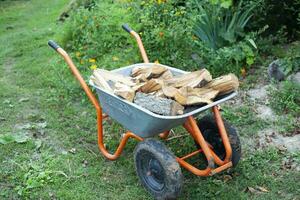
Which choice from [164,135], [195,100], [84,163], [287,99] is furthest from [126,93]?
[287,99]

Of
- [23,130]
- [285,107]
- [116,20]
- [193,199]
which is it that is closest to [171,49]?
[116,20]

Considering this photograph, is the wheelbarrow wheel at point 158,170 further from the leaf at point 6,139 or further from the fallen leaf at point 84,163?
the leaf at point 6,139

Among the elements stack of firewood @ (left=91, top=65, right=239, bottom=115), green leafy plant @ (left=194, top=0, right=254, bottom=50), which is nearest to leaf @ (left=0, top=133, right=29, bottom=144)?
stack of firewood @ (left=91, top=65, right=239, bottom=115)

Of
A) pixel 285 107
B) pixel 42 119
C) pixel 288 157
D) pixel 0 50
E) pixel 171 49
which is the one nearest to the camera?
pixel 288 157

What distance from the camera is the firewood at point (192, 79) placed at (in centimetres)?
370

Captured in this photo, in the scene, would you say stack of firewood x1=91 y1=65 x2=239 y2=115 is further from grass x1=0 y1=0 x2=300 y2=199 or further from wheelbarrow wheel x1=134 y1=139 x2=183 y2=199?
grass x1=0 y1=0 x2=300 y2=199

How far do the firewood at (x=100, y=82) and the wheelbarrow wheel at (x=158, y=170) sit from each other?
55cm

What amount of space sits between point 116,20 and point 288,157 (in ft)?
10.4

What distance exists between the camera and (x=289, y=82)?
496 centimetres

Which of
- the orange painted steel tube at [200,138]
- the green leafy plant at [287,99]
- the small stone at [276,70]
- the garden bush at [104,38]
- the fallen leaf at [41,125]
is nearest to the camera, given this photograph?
the orange painted steel tube at [200,138]

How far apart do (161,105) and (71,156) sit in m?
1.35

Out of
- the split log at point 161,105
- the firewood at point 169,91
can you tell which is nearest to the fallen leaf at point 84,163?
the split log at point 161,105

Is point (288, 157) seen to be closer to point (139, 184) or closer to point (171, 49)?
point (139, 184)

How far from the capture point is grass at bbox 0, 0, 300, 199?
3.84 metres
